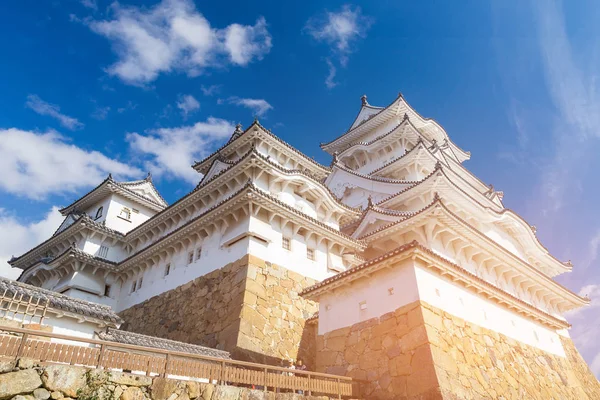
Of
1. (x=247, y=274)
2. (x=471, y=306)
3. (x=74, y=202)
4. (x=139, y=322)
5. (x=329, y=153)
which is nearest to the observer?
(x=471, y=306)

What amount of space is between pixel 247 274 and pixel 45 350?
404 inches

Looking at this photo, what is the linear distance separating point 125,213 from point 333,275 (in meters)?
18.8

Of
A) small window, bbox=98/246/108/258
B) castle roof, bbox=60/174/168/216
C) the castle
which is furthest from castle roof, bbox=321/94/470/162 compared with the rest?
small window, bbox=98/246/108/258

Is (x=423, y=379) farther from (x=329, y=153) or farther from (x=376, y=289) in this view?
(x=329, y=153)

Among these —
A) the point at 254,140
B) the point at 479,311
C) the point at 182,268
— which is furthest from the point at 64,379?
the point at 254,140

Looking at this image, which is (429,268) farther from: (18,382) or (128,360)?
(18,382)

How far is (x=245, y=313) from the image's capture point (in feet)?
56.9

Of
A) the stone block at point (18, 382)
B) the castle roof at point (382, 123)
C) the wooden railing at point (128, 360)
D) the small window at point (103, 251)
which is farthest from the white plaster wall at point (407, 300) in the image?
the castle roof at point (382, 123)

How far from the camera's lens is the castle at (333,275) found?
13.4m

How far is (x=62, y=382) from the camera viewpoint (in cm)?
818

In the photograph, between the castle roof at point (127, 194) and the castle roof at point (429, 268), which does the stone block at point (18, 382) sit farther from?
the castle roof at point (127, 194)

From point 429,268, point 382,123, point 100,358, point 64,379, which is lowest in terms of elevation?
point 64,379

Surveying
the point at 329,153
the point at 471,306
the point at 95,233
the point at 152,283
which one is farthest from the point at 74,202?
the point at 471,306

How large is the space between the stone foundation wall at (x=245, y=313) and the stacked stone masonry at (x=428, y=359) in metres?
3.12
